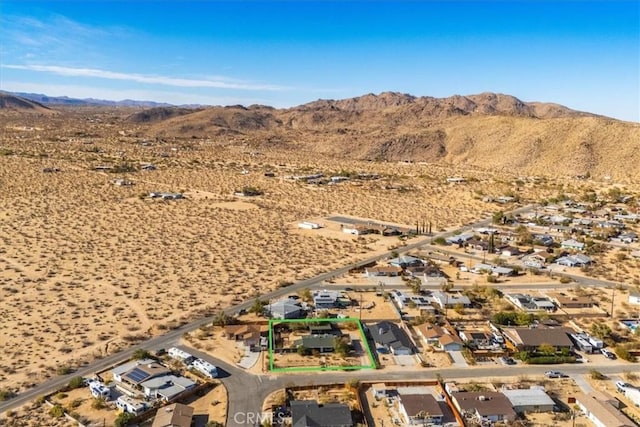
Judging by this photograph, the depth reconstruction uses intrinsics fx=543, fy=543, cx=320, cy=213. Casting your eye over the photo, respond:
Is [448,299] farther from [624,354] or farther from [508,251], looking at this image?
[508,251]

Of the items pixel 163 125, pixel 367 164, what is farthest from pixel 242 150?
pixel 163 125

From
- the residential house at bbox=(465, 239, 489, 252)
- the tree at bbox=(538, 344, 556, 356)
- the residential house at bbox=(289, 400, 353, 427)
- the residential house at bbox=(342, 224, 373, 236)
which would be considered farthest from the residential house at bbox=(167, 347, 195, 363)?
the residential house at bbox=(465, 239, 489, 252)

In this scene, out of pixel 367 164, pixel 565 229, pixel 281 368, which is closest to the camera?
pixel 281 368

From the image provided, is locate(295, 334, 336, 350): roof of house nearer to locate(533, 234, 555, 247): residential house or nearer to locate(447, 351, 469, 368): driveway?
locate(447, 351, 469, 368): driveway

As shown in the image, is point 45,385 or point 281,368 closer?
point 45,385

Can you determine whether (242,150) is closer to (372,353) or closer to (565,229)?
(565,229)

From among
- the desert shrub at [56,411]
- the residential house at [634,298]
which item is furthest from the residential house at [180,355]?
the residential house at [634,298]

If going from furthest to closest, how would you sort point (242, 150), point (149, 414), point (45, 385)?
point (242, 150), point (45, 385), point (149, 414)

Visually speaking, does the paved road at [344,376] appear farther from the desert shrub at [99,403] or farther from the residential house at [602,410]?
the desert shrub at [99,403]
